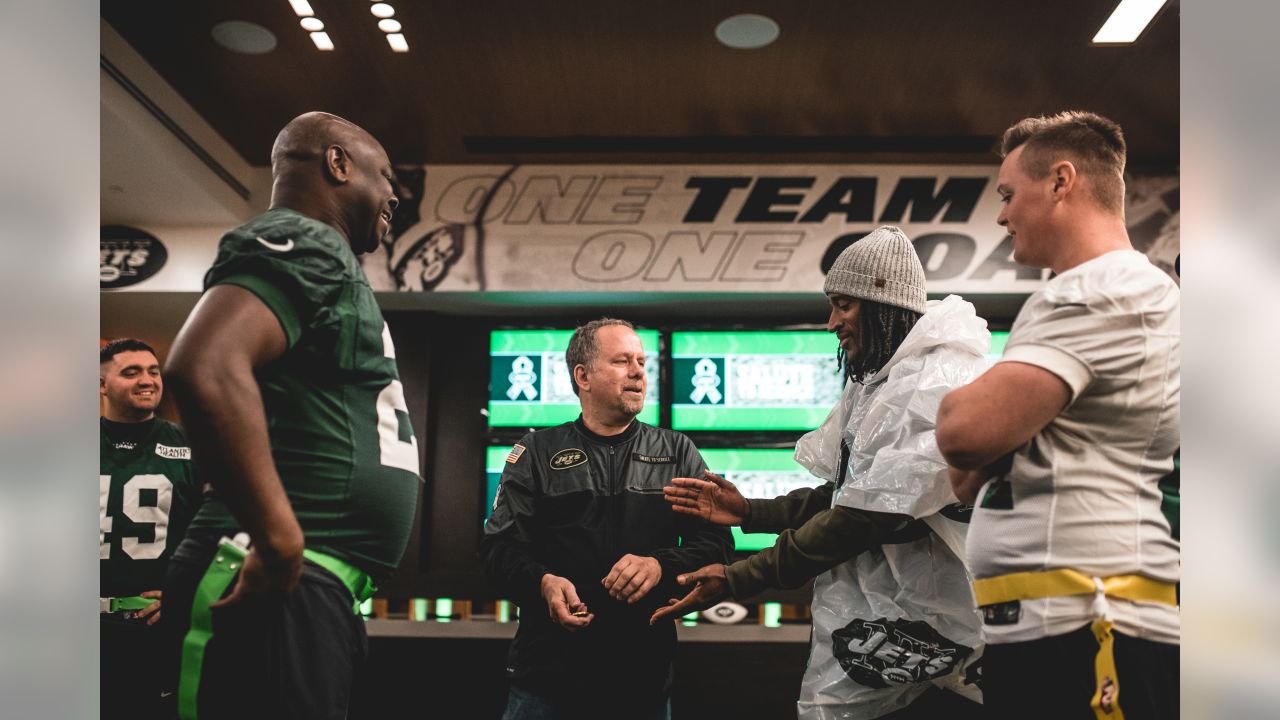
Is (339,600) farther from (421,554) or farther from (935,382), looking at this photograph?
(421,554)

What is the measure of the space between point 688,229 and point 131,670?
10.5 ft

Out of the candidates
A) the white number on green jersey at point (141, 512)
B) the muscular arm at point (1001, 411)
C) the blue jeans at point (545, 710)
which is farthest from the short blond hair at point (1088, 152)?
the white number on green jersey at point (141, 512)

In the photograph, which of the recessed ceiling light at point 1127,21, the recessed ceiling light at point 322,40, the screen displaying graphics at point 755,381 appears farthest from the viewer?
the screen displaying graphics at point 755,381

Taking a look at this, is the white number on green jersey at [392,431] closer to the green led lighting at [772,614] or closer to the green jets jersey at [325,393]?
the green jets jersey at [325,393]

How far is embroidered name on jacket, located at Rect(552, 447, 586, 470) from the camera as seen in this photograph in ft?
7.89

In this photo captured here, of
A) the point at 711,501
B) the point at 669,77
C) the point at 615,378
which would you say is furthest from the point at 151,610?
the point at 669,77

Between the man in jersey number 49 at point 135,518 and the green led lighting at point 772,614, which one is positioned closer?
the man in jersey number 49 at point 135,518

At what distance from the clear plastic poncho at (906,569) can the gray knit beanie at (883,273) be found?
0.45 ft

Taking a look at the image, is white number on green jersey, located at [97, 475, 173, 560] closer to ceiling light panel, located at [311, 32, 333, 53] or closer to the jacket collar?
the jacket collar

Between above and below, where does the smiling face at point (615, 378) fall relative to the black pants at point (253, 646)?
above

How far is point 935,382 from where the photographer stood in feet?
5.69

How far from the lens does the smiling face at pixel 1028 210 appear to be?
1.32 meters
